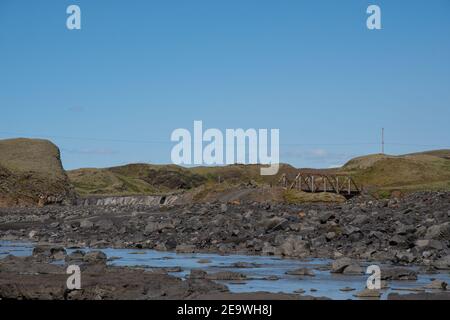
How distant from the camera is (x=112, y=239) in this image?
31.6 m

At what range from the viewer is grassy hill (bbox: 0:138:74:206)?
90812 millimetres

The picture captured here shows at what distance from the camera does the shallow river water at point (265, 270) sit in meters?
15.0

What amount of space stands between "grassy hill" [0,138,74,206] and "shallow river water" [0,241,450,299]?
65.4 m

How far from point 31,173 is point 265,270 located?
283ft

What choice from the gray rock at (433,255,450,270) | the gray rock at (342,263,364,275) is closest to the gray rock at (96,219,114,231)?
the gray rock at (342,263,364,275)

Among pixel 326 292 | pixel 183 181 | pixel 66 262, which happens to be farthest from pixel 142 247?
pixel 183 181

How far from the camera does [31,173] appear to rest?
10044 cm

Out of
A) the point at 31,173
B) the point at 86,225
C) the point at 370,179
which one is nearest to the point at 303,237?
the point at 86,225

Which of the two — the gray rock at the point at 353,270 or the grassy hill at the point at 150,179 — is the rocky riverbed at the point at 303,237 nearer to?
the gray rock at the point at 353,270

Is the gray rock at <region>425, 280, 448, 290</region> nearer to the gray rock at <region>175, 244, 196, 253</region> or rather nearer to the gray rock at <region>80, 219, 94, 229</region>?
the gray rock at <region>175, 244, 196, 253</region>

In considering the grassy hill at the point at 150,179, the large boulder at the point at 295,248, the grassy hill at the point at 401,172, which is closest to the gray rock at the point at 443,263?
the large boulder at the point at 295,248

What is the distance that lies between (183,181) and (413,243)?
165 meters
